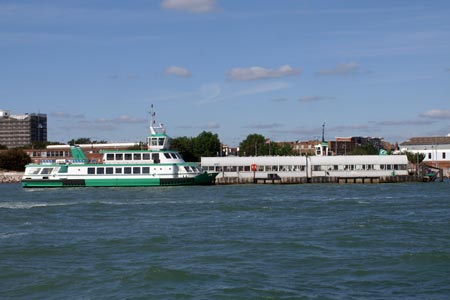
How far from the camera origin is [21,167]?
135250mm

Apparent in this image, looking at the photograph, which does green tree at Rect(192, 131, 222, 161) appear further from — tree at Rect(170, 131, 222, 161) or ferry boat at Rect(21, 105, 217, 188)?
ferry boat at Rect(21, 105, 217, 188)

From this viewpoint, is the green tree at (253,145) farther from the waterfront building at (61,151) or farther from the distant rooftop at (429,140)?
the distant rooftop at (429,140)

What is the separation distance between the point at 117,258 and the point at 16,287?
5.03 m

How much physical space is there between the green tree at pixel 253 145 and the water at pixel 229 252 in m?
115

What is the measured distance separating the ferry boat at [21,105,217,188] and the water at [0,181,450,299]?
97.1ft

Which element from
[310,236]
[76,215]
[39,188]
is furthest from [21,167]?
[310,236]

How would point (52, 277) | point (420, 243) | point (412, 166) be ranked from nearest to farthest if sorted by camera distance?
point (52, 277) < point (420, 243) < point (412, 166)

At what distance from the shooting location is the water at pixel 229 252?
68.3ft

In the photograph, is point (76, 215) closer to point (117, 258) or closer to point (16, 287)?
point (117, 258)

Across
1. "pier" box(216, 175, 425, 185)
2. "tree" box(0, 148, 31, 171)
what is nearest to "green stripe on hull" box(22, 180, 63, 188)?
"pier" box(216, 175, 425, 185)

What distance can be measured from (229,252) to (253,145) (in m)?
139

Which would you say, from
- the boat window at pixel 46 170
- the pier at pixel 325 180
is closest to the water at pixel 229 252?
the boat window at pixel 46 170

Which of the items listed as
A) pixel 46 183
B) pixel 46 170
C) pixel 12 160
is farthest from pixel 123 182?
pixel 12 160

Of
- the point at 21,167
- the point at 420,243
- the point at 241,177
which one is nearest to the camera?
the point at 420,243
